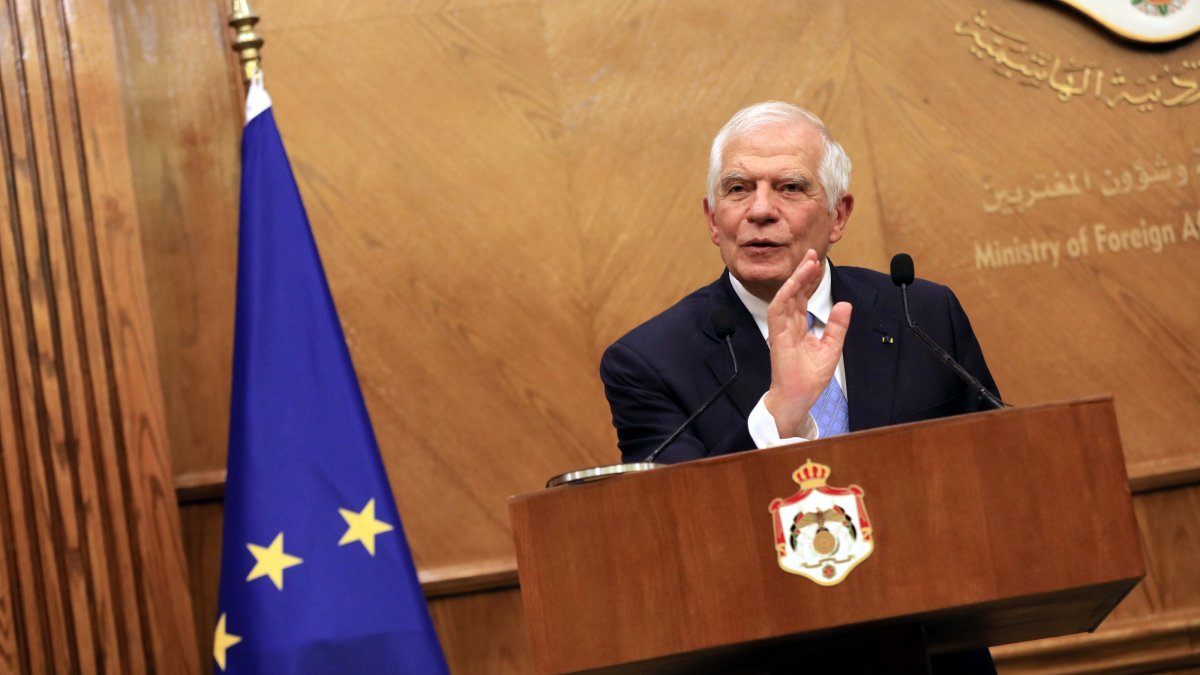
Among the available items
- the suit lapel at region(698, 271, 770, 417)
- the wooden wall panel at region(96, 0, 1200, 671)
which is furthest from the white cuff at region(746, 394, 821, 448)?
the wooden wall panel at region(96, 0, 1200, 671)

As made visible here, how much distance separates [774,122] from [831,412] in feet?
1.83

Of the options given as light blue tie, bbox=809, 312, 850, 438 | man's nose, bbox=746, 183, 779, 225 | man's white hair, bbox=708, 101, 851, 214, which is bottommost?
light blue tie, bbox=809, 312, 850, 438

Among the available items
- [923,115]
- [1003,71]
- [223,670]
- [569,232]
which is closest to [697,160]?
[569,232]

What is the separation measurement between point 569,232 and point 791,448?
7.18 ft

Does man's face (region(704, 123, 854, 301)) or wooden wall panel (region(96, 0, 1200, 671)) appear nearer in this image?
man's face (region(704, 123, 854, 301))

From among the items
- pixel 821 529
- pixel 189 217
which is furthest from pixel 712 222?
pixel 189 217

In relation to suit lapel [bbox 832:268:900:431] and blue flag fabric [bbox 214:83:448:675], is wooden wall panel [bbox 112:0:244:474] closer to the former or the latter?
blue flag fabric [bbox 214:83:448:675]

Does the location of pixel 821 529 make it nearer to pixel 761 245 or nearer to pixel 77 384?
pixel 761 245

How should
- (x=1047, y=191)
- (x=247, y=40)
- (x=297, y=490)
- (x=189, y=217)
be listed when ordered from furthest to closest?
1. (x=1047, y=191)
2. (x=189, y=217)
3. (x=247, y=40)
4. (x=297, y=490)

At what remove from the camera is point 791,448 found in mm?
1735

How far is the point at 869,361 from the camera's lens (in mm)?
2463

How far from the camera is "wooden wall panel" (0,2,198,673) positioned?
11.2 feet

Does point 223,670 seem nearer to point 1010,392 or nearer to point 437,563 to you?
point 437,563

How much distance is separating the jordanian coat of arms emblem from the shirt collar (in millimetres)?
872
